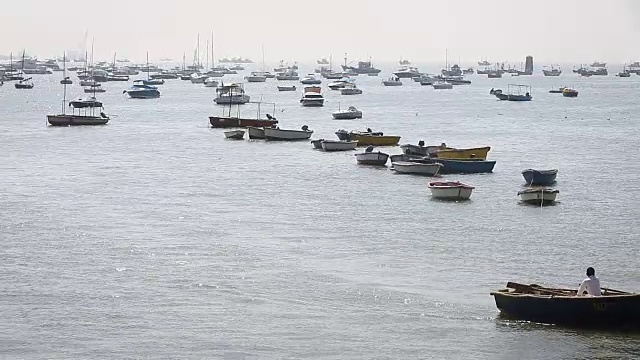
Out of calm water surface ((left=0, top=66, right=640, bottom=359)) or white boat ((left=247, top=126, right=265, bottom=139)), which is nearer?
calm water surface ((left=0, top=66, right=640, bottom=359))

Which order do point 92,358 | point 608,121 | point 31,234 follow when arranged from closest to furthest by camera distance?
point 92,358
point 31,234
point 608,121

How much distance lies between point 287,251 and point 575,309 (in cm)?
1371

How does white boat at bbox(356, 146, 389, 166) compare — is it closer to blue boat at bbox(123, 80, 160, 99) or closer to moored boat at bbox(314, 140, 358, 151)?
moored boat at bbox(314, 140, 358, 151)

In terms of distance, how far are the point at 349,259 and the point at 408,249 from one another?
3.15 metres

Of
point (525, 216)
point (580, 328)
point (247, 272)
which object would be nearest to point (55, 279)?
point (247, 272)

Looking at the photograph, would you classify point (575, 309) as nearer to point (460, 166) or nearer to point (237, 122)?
point (460, 166)

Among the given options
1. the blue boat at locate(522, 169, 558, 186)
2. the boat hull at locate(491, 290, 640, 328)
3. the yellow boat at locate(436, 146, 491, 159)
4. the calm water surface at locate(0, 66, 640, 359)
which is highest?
the yellow boat at locate(436, 146, 491, 159)

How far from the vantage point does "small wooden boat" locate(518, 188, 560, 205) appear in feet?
177

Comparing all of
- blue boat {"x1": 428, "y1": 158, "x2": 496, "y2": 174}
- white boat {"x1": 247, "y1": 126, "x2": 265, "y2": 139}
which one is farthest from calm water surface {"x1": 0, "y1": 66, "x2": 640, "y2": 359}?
white boat {"x1": 247, "y1": 126, "x2": 265, "y2": 139}

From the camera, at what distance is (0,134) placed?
316ft

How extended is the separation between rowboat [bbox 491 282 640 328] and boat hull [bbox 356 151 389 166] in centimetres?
3712

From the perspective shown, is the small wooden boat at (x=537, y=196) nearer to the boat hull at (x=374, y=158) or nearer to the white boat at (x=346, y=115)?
the boat hull at (x=374, y=158)

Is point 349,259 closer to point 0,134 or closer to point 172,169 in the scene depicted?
point 172,169

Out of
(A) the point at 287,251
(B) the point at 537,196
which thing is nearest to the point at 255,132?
(B) the point at 537,196
